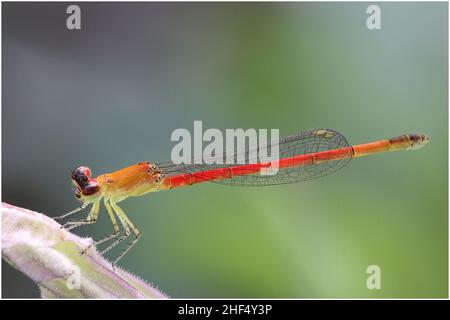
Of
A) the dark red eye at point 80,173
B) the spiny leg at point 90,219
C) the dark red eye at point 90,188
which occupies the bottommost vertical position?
the spiny leg at point 90,219

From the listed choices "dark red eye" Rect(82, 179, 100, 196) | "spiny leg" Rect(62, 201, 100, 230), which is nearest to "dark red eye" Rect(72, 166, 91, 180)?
"dark red eye" Rect(82, 179, 100, 196)

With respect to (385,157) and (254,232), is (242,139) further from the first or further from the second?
(385,157)

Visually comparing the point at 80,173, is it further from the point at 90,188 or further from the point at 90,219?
the point at 90,219

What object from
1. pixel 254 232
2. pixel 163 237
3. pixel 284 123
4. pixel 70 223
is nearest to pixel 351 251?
pixel 254 232

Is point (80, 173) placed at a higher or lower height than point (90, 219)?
higher

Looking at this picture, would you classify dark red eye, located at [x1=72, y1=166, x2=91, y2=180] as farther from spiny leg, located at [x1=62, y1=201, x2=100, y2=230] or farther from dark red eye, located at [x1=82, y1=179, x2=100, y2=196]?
spiny leg, located at [x1=62, y1=201, x2=100, y2=230]

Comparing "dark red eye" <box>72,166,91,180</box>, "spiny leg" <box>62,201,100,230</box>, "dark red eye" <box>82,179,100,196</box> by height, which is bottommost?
"spiny leg" <box>62,201,100,230</box>

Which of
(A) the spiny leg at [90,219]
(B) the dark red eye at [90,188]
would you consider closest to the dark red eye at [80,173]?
(B) the dark red eye at [90,188]

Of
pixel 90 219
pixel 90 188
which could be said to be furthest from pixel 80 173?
pixel 90 219

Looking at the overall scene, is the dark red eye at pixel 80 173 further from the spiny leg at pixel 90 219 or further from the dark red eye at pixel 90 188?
the spiny leg at pixel 90 219

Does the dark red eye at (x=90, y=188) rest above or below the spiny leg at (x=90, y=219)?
above
